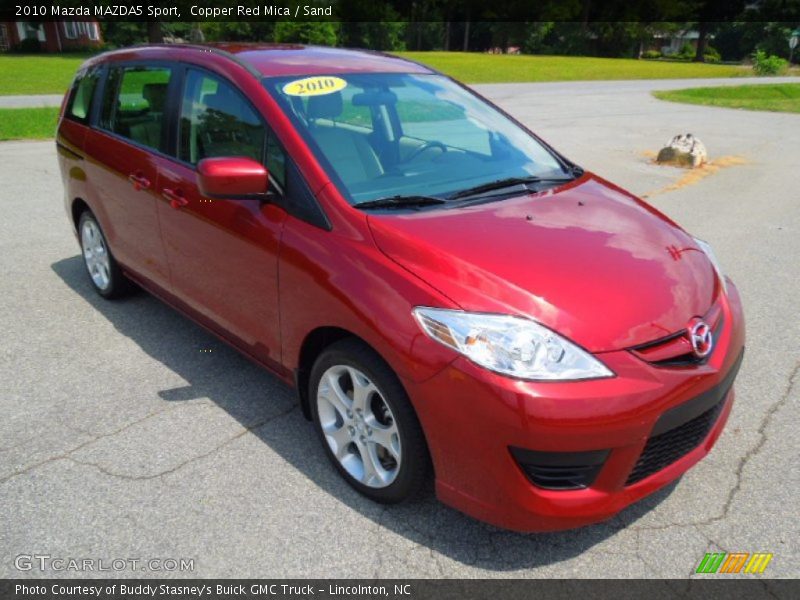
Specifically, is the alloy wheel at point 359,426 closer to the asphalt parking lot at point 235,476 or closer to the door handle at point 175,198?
the asphalt parking lot at point 235,476

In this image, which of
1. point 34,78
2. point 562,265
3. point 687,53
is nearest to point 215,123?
point 562,265

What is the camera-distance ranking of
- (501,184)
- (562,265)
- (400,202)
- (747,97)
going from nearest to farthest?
(562,265) → (400,202) → (501,184) → (747,97)

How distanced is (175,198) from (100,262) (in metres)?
1.62

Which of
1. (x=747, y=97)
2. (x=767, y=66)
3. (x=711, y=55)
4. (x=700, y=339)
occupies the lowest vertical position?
(x=711, y=55)

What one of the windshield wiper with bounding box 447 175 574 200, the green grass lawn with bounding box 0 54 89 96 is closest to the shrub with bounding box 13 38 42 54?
the green grass lawn with bounding box 0 54 89 96

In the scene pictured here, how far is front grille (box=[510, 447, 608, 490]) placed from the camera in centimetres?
218

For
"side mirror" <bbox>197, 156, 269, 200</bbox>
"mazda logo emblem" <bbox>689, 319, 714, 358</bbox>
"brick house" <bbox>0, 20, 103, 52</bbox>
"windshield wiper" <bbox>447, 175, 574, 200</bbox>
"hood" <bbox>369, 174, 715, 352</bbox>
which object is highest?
"side mirror" <bbox>197, 156, 269, 200</bbox>

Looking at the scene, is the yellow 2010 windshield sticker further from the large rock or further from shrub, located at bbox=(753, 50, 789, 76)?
shrub, located at bbox=(753, 50, 789, 76)

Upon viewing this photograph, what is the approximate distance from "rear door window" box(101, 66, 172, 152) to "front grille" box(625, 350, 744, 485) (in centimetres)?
291

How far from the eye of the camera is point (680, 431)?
240cm

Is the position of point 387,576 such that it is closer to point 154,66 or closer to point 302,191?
point 302,191

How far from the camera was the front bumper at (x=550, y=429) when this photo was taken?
2131 mm

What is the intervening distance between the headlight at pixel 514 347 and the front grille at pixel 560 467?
0.26 meters

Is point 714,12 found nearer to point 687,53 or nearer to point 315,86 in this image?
point 687,53
